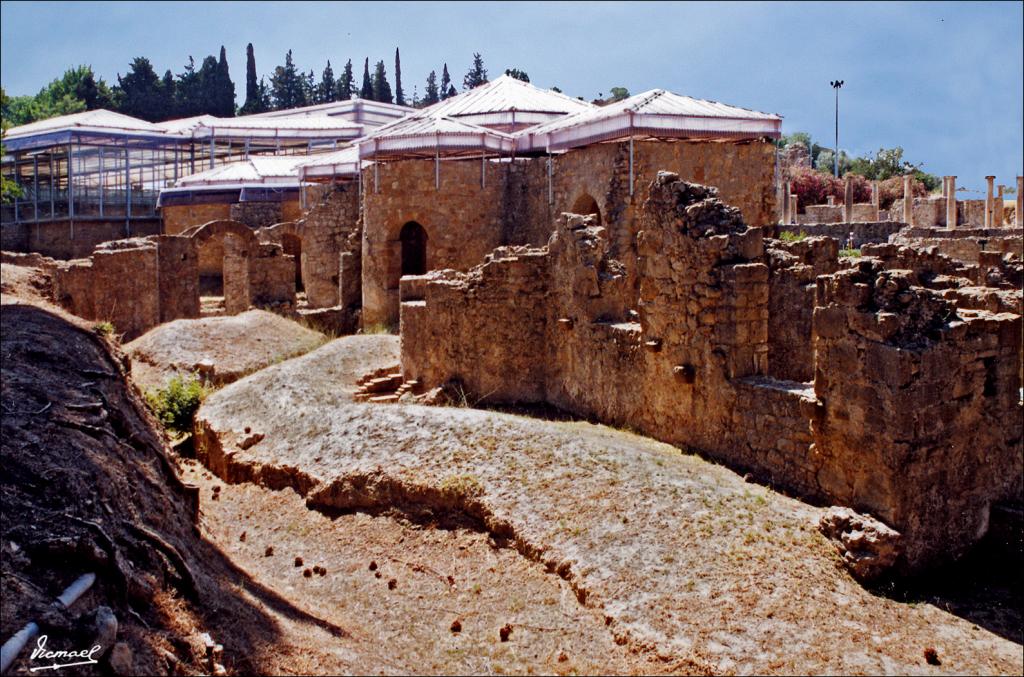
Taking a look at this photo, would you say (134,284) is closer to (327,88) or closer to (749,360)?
(749,360)

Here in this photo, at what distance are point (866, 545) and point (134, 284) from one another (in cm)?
1877

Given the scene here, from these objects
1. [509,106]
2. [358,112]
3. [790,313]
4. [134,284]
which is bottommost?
[790,313]

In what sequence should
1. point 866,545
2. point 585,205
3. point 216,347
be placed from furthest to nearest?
point 585,205 → point 216,347 → point 866,545

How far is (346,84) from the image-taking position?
6850 centimetres

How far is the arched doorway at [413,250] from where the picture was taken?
79.7 feet

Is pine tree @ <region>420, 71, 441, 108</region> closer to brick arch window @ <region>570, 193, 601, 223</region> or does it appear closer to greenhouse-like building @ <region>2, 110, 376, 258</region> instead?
greenhouse-like building @ <region>2, 110, 376, 258</region>

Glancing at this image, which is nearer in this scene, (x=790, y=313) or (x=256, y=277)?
(x=790, y=313)

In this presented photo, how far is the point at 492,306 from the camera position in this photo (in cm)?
1453

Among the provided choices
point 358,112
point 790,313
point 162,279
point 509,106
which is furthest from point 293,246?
point 358,112

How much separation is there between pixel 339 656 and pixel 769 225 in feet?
45.8

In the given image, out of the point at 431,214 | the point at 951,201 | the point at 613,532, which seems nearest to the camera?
the point at 613,532

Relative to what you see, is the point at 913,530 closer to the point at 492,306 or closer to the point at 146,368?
the point at 492,306

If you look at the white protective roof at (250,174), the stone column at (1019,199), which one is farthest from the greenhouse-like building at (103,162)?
the stone column at (1019,199)

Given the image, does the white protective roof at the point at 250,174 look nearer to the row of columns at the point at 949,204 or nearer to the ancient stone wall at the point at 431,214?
the ancient stone wall at the point at 431,214
